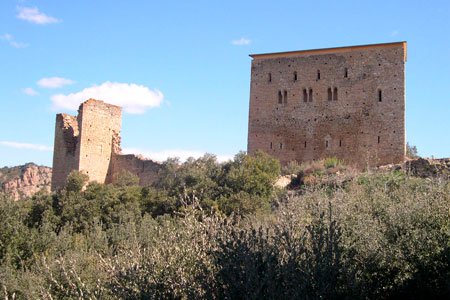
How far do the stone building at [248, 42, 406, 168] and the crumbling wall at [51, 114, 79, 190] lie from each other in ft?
26.6

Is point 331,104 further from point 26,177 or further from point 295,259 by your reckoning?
point 26,177

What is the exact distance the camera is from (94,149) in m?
22.7

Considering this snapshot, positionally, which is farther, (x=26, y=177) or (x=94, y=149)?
(x=26, y=177)

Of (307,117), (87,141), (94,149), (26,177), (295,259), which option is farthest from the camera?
(26,177)

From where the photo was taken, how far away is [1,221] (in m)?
14.6

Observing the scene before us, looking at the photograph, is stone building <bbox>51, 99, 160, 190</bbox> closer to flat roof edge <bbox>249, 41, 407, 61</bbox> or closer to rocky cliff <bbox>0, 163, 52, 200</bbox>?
flat roof edge <bbox>249, 41, 407, 61</bbox>

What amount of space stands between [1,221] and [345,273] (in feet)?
39.0

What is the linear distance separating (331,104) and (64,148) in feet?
40.0

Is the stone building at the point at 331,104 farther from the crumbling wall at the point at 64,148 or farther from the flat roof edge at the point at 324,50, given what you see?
the crumbling wall at the point at 64,148

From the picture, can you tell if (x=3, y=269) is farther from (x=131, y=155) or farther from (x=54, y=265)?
(x=131, y=155)

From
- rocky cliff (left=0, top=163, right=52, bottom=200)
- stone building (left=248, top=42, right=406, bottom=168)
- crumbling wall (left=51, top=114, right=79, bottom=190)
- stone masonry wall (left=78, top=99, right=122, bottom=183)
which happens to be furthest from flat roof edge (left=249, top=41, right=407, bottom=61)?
rocky cliff (left=0, top=163, right=52, bottom=200)

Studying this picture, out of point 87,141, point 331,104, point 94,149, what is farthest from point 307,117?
point 87,141

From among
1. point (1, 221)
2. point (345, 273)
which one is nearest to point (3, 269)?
point (1, 221)

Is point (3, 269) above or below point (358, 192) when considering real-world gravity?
below
